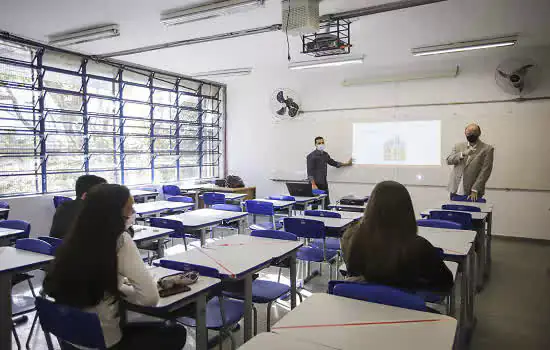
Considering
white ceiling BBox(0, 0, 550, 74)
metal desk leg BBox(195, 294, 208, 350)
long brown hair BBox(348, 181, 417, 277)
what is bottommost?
metal desk leg BBox(195, 294, 208, 350)

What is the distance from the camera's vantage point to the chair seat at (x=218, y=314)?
2275 millimetres

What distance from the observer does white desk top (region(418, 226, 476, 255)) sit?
8.91 ft

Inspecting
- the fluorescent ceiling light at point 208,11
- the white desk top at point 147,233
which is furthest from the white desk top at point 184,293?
the fluorescent ceiling light at point 208,11

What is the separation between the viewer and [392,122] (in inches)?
295

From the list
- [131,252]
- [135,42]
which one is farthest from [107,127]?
[131,252]

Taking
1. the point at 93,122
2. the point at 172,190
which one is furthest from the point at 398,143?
the point at 93,122

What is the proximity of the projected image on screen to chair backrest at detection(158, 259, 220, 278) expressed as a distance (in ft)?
19.4

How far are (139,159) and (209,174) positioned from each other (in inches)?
85.6

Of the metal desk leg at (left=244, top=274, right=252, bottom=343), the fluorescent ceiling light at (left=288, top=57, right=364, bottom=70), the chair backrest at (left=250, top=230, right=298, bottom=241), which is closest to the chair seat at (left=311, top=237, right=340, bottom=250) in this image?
the chair backrest at (left=250, top=230, right=298, bottom=241)

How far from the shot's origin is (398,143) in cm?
748

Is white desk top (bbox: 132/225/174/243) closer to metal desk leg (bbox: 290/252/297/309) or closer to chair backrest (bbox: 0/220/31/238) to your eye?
chair backrest (bbox: 0/220/31/238)

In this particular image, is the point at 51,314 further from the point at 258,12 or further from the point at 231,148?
the point at 231,148

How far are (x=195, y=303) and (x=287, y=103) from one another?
22.5 feet

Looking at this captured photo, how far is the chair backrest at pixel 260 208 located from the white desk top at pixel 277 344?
358 centimetres
